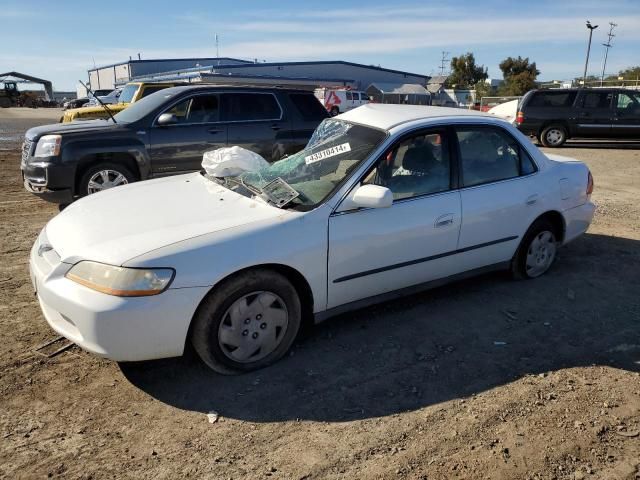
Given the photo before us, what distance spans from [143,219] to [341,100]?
114 feet

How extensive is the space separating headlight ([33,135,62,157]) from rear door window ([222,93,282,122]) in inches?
90.7

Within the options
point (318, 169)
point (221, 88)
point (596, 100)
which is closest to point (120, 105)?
point (221, 88)

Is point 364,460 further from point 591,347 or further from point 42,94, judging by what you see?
point 42,94

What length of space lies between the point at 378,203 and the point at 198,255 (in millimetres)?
1198

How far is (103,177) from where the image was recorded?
6.83 m

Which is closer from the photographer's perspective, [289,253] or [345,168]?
[289,253]

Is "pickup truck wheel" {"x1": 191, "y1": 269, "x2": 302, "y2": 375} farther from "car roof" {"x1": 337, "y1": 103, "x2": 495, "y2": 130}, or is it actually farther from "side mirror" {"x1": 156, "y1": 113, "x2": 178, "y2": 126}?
"side mirror" {"x1": 156, "y1": 113, "x2": 178, "y2": 126}

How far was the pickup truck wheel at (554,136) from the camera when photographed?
639 inches

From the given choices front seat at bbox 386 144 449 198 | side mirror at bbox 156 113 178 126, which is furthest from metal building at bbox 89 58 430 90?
front seat at bbox 386 144 449 198

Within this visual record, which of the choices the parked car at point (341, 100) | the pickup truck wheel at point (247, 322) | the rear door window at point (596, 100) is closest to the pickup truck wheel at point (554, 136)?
the rear door window at point (596, 100)

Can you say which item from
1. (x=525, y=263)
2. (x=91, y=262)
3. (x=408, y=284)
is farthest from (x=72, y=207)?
(x=525, y=263)

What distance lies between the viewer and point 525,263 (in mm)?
4754

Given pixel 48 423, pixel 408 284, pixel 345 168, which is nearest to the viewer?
pixel 48 423

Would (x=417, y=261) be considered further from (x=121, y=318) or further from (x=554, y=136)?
(x=554, y=136)
